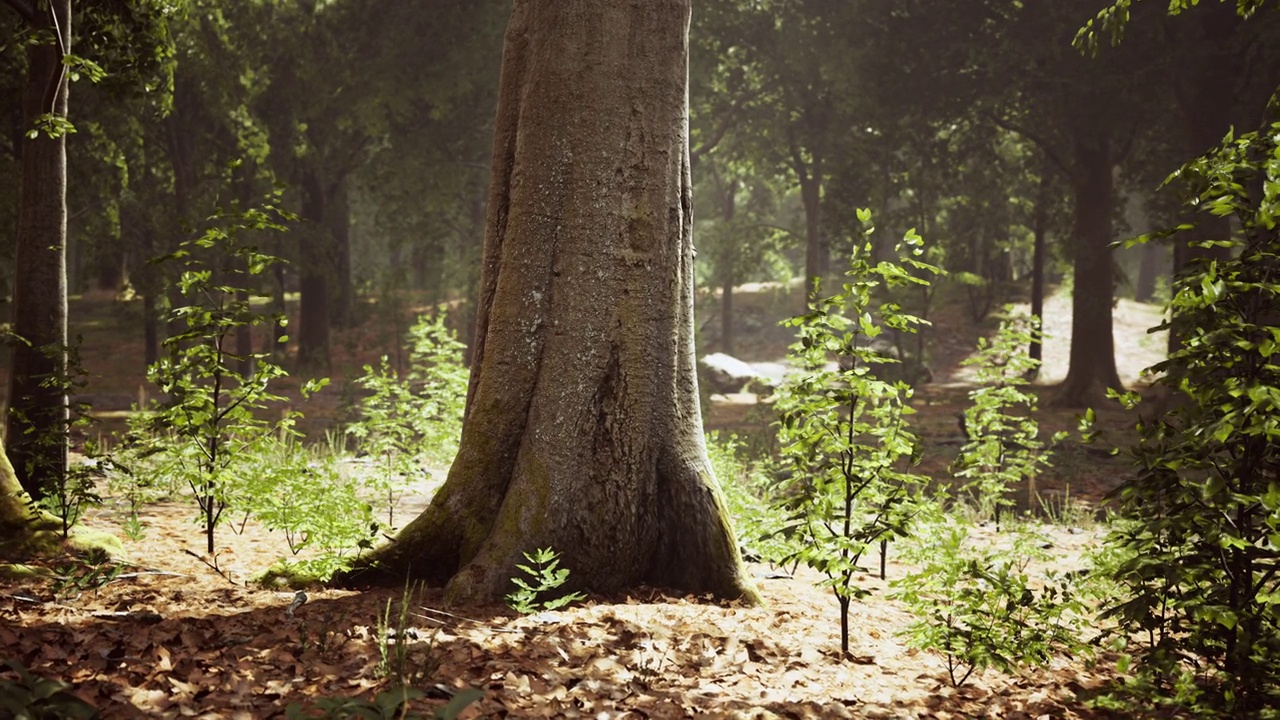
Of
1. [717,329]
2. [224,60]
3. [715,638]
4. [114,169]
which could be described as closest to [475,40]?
[224,60]

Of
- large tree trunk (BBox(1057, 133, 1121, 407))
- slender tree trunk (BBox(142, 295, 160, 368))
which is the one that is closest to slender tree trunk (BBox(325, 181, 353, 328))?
slender tree trunk (BBox(142, 295, 160, 368))

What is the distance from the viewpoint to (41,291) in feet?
19.5

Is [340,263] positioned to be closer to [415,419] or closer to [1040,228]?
[415,419]

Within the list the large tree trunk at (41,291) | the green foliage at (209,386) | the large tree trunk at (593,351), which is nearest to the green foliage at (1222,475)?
the large tree trunk at (593,351)

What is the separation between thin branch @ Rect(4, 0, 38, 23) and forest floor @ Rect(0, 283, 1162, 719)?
3.44 metres

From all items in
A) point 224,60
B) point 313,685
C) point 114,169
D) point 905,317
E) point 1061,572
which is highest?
point 224,60

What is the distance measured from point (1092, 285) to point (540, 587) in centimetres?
1686

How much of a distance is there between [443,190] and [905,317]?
1878cm

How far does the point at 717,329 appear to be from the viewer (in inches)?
1312

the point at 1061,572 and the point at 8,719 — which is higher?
the point at 8,719

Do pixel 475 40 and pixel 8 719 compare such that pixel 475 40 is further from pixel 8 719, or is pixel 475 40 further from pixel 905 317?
pixel 8 719

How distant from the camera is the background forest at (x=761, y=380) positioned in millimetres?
3406

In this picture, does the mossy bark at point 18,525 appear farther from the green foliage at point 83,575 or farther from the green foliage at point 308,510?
the green foliage at point 308,510

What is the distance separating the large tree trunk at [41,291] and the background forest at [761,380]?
27 mm
